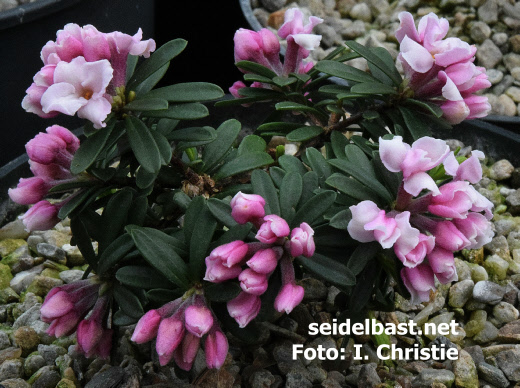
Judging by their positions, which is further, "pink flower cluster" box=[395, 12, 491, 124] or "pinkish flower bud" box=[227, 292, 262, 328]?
"pink flower cluster" box=[395, 12, 491, 124]

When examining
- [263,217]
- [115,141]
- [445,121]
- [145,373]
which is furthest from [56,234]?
[445,121]

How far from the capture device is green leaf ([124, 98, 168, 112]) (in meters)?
0.85

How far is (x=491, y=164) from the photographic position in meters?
1.66

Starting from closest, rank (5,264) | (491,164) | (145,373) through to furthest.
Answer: (145,373) → (5,264) → (491,164)

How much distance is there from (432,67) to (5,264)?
97 centimetres

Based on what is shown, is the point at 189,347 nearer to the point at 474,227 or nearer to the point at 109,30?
the point at 474,227

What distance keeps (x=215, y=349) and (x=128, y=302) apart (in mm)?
153

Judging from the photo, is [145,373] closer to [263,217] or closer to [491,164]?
[263,217]

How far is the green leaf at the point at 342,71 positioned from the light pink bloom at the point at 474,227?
310mm

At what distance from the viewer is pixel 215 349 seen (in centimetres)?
83

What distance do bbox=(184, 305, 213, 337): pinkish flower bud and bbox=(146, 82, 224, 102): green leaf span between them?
291 mm

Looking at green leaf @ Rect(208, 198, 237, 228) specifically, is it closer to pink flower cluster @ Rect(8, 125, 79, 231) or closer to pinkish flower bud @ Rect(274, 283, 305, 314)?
pinkish flower bud @ Rect(274, 283, 305, 314)

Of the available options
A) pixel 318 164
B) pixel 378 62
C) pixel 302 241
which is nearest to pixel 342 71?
pixel 378 62

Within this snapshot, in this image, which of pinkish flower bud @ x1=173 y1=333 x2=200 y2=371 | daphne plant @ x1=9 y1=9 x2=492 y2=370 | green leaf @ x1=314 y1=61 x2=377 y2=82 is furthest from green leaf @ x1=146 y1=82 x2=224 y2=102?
pinkish flower bud @ x1=173 y1=333 x2=200 y2=371
